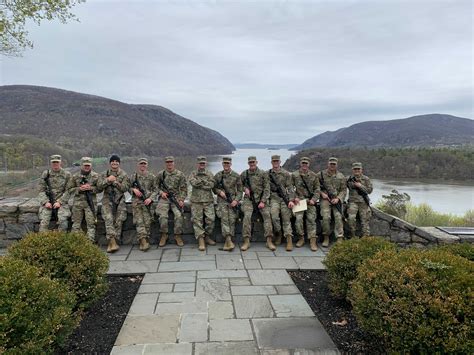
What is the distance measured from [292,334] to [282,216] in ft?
10.5

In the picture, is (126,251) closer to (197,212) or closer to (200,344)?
(197,212)

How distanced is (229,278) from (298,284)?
0.96m

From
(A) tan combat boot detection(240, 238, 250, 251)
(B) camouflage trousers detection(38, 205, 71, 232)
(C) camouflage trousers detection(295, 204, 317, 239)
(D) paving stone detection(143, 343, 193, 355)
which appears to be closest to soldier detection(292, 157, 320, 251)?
(C) camouflage trousers detection(295, 204, 317, 239)

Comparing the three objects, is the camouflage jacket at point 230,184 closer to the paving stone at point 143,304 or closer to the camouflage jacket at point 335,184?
the camouflage jacket at point 335,184

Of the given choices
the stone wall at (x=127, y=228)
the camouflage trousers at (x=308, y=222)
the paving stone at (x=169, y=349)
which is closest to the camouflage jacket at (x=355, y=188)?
the stone wall at (x=127, y=228)

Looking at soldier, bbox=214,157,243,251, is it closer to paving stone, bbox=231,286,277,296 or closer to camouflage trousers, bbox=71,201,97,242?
paving stone, bbox=231,286,277,296

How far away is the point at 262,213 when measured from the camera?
6.57 m

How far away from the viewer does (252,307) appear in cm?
412

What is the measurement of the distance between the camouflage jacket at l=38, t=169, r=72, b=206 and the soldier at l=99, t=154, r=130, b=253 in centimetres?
70

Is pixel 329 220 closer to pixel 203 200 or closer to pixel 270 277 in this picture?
pixel 270 277

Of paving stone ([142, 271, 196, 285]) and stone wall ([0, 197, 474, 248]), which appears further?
stone wall ([0, 197, 474, 248])

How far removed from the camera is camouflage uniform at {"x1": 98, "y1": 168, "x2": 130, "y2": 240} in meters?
6.32

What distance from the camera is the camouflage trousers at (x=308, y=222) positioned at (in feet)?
21.5

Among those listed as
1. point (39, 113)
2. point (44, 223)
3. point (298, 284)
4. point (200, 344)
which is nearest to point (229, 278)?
point (298, 284)
